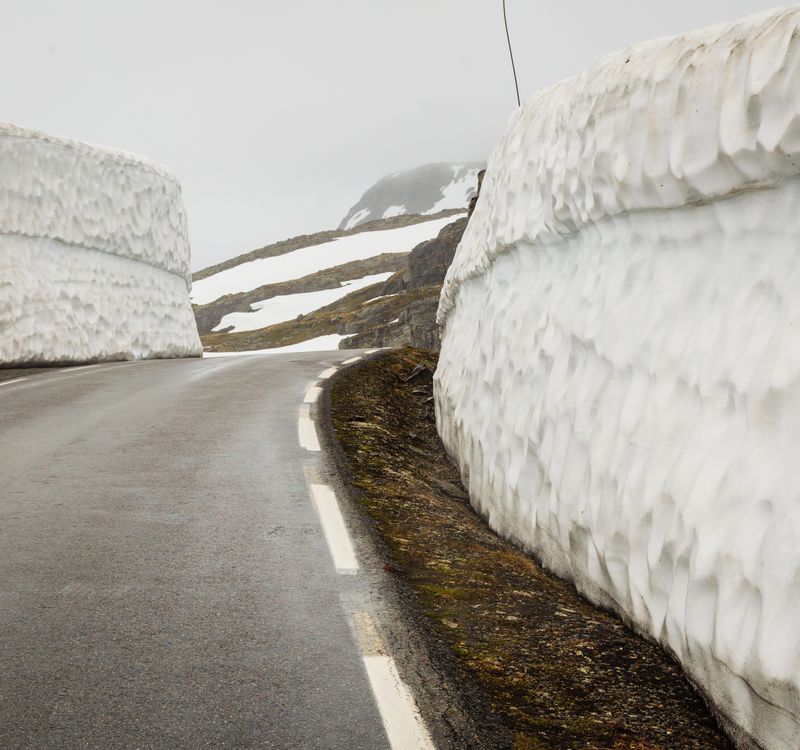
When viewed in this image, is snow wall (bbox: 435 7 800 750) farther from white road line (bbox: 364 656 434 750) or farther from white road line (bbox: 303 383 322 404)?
white road line (bbox: 303 383 322 404)

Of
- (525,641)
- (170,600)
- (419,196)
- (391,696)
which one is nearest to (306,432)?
(170,600)

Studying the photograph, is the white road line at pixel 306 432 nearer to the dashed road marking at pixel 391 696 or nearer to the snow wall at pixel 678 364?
the snow wall at pixel 678 364

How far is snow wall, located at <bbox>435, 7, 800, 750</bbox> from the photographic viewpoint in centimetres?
289

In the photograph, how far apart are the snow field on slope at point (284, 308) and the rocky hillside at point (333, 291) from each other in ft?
0.28

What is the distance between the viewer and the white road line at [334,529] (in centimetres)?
470

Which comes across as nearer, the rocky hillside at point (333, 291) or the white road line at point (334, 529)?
the white road line at point (334, 529)

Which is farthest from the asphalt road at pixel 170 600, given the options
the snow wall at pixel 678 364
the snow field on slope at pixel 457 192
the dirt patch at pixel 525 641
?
the snow field on slope at pixel 457 192

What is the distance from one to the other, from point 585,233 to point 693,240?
1.43m

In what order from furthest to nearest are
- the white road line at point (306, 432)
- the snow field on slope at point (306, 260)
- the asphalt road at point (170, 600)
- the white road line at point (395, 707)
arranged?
the snow field on slope at point (306, 260) → the white road line at point (306, 432) → the asphalt road at point (170, 600) → the white road line at point (395, 707)

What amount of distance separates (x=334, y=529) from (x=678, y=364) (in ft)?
8.27

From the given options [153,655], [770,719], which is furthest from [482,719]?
[153,655]

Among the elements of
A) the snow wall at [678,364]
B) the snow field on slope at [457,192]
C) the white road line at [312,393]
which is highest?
the snow field on slope at [457,192]

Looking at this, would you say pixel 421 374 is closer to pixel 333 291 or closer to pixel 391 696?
pixel 391 696

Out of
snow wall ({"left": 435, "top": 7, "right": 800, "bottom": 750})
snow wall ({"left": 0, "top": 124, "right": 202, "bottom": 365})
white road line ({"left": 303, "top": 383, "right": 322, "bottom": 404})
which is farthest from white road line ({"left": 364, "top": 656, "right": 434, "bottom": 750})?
snow wall ({"left": 0, "top": 124, "right": 202, "bottom": 365})
